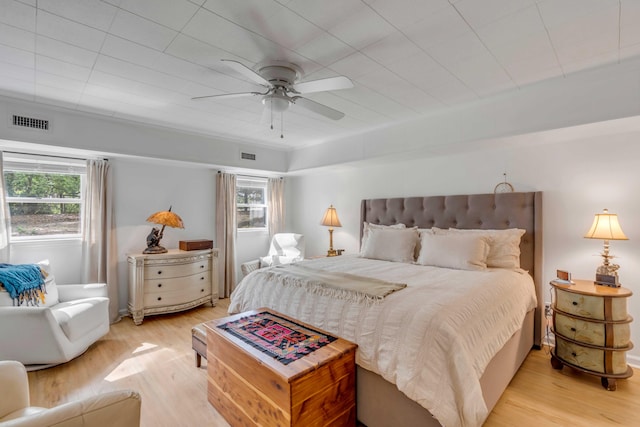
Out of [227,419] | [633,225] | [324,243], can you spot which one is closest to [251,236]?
[324,243]

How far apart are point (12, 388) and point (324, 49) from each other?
2.52m

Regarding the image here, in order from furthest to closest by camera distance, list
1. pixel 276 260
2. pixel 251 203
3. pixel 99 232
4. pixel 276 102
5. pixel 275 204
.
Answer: pixel 275 204 → pixel 251 203 → pixel 276 260 → pixel 99 232 → pixel 276 102

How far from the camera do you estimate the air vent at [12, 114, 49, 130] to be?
2834 millimetres

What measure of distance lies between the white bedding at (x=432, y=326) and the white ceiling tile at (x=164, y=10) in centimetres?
196

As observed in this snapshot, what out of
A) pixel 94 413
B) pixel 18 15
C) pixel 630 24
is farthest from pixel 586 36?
pixel 18 15

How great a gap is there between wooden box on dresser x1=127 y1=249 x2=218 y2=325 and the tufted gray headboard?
8.71 feet

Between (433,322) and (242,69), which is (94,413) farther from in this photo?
(242,69)

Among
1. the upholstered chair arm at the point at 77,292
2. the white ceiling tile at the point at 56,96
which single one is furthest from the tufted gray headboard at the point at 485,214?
the white ceiling tile at the point at 56,96

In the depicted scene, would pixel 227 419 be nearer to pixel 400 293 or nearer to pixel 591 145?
pixel 400 293

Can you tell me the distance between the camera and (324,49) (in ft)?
6.59

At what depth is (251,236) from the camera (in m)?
5.31

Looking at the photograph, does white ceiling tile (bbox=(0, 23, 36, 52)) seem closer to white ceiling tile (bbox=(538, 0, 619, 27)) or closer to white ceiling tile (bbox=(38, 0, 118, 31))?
white ceiling tile (bbox=(38, 0, 118, 31))

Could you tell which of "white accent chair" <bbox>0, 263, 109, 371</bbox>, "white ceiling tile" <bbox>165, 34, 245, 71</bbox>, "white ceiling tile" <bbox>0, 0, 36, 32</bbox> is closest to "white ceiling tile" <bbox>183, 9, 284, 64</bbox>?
"white ceiling tile" <bbox>165, 34, 245, 71</bbox>

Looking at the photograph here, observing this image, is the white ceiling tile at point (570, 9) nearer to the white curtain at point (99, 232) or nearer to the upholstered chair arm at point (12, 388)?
the upholstered chair arm at point (12, 388)
